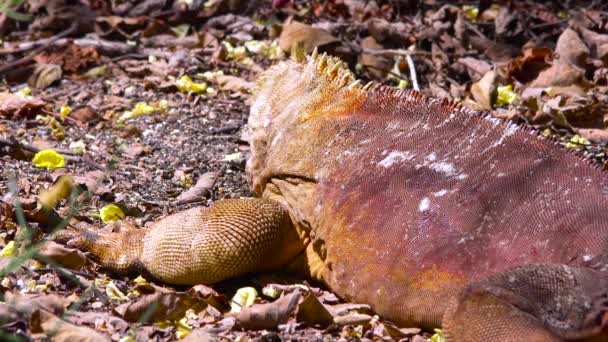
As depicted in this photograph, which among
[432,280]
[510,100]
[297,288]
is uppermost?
[432,280]

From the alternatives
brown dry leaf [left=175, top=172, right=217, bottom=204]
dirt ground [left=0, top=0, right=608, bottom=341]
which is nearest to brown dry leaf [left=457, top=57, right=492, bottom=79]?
dirt ground [left=0, top=0, right=608, bottom=341]

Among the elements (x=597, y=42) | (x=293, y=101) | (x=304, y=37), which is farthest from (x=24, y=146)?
(x=597, y=42)

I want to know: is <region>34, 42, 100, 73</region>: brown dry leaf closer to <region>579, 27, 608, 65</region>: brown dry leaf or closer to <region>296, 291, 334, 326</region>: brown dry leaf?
<region>579, 27, 608, 65</region>: brown dry leaf

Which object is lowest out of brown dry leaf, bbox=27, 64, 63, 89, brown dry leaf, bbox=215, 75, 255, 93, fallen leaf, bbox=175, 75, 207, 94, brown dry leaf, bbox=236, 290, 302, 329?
brown dry leaf, bbox=215, 75, 255, 93

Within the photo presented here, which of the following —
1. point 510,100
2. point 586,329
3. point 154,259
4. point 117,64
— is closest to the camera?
point 586,329

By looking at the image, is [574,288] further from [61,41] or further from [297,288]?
[61,41]

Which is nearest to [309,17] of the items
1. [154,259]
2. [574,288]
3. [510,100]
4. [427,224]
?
[510,100]
